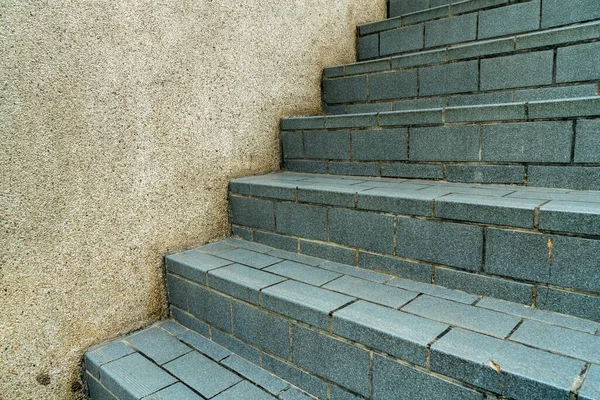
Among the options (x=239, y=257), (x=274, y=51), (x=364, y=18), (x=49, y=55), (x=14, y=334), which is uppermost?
(x=364, y=18)

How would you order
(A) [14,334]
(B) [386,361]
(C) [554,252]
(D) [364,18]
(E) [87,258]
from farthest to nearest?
(D) [364,18] → (E) [87,258] → (A) [14,334] → (C) [554,252] → (B) [386,361]

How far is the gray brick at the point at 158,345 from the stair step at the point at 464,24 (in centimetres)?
309

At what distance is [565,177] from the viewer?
2.07 metres

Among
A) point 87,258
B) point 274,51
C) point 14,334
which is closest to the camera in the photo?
point 14,334

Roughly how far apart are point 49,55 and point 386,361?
6.97 feet

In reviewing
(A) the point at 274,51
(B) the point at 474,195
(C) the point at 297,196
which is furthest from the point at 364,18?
(B) the point at 474,195

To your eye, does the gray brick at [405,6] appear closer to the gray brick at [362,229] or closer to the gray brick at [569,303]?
the gray brick at [362,229]

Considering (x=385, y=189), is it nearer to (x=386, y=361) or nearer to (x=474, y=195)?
(x=474, y=195)

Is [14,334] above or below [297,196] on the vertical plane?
below

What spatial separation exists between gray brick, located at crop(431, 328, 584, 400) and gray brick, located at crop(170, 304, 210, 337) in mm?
1412

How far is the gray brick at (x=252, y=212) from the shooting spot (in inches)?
107

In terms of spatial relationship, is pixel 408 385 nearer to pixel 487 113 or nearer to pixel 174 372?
pixel 174 372

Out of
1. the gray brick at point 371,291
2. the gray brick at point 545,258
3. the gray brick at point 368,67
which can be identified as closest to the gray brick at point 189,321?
the gray brick at point 371,291

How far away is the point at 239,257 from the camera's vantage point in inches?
100
